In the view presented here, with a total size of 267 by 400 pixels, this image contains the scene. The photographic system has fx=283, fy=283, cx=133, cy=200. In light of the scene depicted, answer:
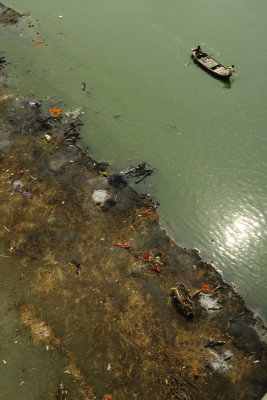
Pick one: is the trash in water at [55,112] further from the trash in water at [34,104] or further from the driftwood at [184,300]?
the driftwood at [184,300]

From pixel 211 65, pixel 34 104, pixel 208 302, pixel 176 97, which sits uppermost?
pixel 211 65

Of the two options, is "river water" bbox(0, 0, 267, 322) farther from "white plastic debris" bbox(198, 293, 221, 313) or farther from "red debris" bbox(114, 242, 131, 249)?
"red debris" bbox(114, 242, 131, 249)

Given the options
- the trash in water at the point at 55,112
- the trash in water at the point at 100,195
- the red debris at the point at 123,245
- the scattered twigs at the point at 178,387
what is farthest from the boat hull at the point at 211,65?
the scattered twigs at the point at 178,387

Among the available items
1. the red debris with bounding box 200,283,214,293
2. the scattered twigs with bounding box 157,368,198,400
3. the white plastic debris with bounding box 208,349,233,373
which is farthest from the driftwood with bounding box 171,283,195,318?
the scattered twigs with bounding box 157,368,198,400

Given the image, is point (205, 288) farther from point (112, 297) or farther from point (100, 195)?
point (100, 195)

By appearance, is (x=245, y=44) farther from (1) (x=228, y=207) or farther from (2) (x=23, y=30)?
(2) (x=23, y=30)

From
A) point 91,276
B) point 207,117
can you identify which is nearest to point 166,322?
point 91,276

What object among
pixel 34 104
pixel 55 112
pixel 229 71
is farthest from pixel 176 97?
pixel 34 104
